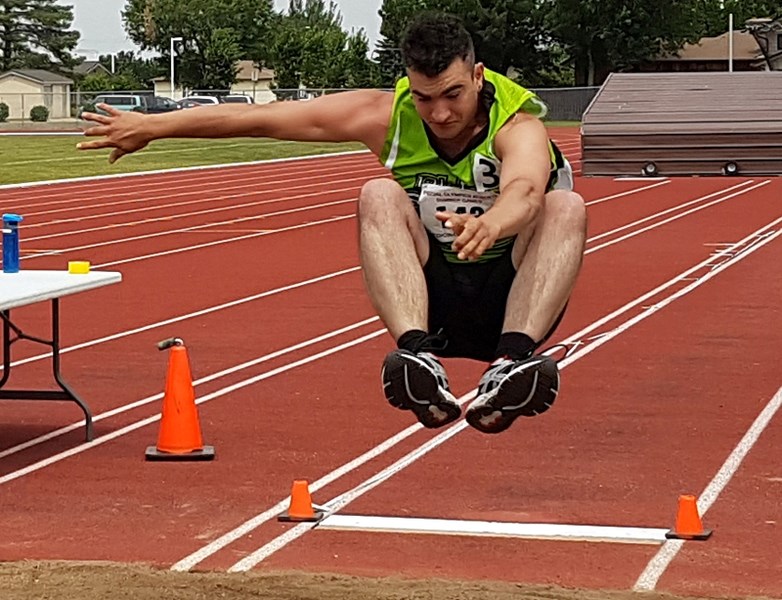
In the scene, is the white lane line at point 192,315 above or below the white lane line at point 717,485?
below

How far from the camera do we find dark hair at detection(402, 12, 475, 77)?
5324mm

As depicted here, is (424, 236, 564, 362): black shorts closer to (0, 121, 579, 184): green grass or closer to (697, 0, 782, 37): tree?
(0, 121, 579, 184): green grass

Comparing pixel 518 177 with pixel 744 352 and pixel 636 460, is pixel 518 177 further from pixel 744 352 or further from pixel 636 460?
pixel 744 352

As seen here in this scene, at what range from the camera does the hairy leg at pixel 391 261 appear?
5.46 meters

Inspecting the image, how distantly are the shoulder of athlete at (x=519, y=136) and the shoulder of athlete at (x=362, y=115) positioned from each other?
1.39 ft

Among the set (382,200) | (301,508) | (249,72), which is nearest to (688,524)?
(301,508)

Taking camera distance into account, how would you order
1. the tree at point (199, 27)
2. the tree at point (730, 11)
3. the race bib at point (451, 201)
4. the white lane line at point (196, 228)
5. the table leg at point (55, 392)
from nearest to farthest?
the race bib at point (451, 201) → the table leg at point (55, 392) → the white lane line at point (196, 228) → the tree at point (730, 11) → the tree at point (199, 27)

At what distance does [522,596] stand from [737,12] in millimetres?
87216

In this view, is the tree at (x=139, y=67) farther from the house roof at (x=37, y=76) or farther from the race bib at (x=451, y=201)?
the race bib at (x=451, y=201)

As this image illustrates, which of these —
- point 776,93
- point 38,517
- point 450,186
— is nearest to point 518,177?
point 450,186

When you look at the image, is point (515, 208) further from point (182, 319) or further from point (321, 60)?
point (321, 60)

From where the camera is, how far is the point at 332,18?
161500 mm

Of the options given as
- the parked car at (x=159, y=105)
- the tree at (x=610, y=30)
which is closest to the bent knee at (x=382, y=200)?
the parked car at (x=159, y=105)

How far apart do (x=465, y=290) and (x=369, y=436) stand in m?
3.23
